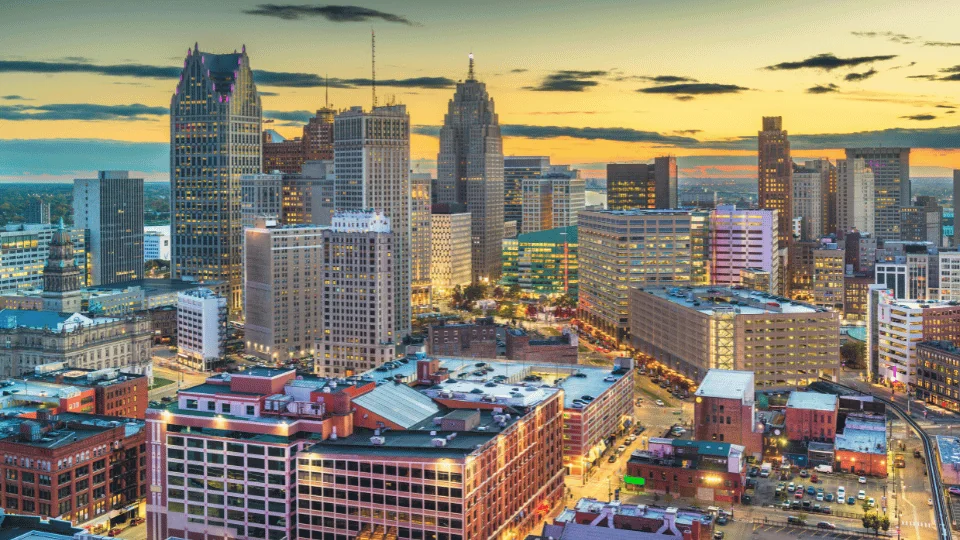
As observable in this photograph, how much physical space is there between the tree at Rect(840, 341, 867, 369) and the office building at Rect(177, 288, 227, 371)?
8611cm

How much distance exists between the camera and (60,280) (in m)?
150

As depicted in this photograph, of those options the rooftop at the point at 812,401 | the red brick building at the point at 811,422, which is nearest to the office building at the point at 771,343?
the rooftop at the point at 812,401

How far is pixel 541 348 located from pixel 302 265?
149 feet

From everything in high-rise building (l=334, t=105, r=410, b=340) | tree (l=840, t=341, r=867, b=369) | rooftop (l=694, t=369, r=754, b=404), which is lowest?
tree (l=840, t=341, r=867, b=369)

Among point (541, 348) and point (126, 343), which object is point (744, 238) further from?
point (126, 343)

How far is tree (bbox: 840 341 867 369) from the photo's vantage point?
155 meters

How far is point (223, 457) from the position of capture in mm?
78250

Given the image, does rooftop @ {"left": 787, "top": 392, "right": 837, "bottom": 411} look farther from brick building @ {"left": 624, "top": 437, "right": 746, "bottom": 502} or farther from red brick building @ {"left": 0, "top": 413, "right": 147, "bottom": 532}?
red brick building @ {"left": 0, "top": 413, "right": 147, "bottom": 532}

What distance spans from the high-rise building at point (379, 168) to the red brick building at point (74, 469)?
87.9 metres

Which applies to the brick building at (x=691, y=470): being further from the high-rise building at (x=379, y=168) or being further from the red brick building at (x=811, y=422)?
the high-rise building at (x=379, y=168)

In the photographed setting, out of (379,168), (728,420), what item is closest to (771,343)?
(728,420)

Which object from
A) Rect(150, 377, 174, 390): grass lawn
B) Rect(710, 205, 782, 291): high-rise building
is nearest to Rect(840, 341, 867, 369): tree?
Rect(710, 205, 782, 291): high-rise building

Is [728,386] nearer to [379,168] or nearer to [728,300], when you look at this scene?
[728,300]

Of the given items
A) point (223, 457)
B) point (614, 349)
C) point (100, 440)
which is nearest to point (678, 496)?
point (223, 457)
